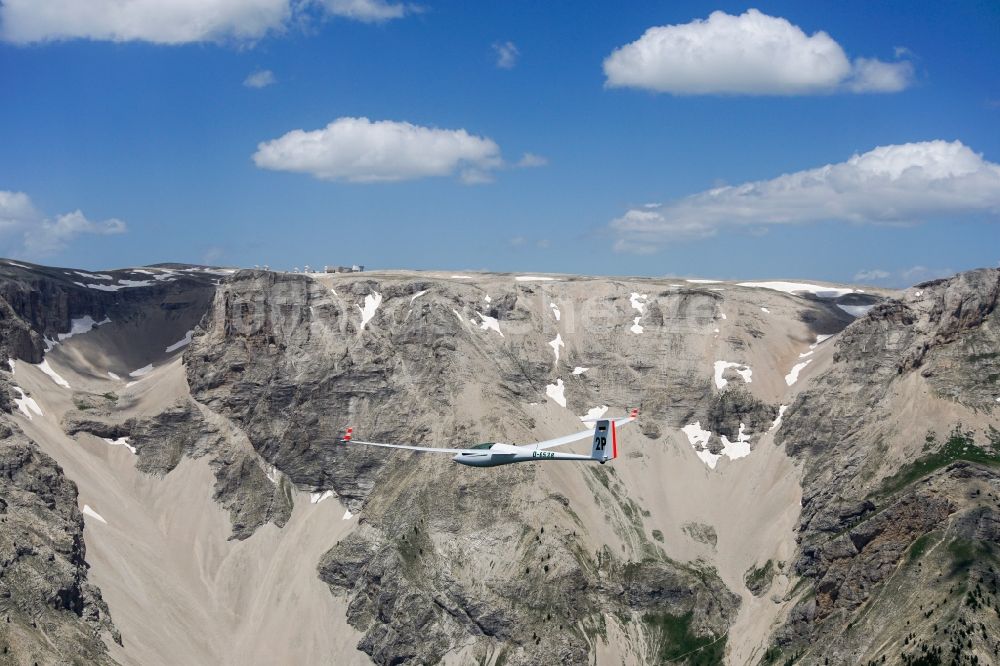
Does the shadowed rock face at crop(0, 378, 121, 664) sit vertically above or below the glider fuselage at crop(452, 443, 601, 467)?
below

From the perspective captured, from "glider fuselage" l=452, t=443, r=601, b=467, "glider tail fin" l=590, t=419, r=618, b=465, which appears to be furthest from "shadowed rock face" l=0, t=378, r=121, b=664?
"glider tail fin" l=590, t=419, r=618, b=465

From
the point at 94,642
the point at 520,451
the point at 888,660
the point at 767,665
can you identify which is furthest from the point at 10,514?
the point at 888,660

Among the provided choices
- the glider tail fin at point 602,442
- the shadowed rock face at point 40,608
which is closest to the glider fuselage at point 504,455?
the glider tail fin at point 602,442

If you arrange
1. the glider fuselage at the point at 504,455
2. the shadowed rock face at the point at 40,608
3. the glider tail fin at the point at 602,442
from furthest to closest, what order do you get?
the shadowed rock face at the point at 40,608
the glider fuselage at the point at 504,455
the glider tail fin at the point at 602,442

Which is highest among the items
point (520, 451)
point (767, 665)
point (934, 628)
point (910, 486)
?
point (520, 451)

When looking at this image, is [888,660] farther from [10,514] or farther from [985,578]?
[10,514]

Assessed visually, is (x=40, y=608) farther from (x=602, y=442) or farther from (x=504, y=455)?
(x=602, y=442)

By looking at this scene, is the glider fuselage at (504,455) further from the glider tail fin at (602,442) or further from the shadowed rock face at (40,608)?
the shadowed rock face at (40,608)

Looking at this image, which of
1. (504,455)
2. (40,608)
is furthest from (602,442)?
(40,608)

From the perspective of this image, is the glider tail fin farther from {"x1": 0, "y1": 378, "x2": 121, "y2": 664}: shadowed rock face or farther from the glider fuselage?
{"x1": 0, "y1": 378, "x2": 121, "y2": 664}: shadowed rock face

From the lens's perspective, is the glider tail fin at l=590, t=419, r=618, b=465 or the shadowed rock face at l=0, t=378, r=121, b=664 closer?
the glider tail fin at l=590, t=419, r=618, b=465

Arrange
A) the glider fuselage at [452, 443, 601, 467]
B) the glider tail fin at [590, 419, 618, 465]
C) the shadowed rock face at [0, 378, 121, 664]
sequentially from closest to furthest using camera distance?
the glider tail fin at [590, 419, 618, 465] < the glider fuselage at [452, 443, 601, 467] < the shadowed rock face at [0, 378, 121, 664]
